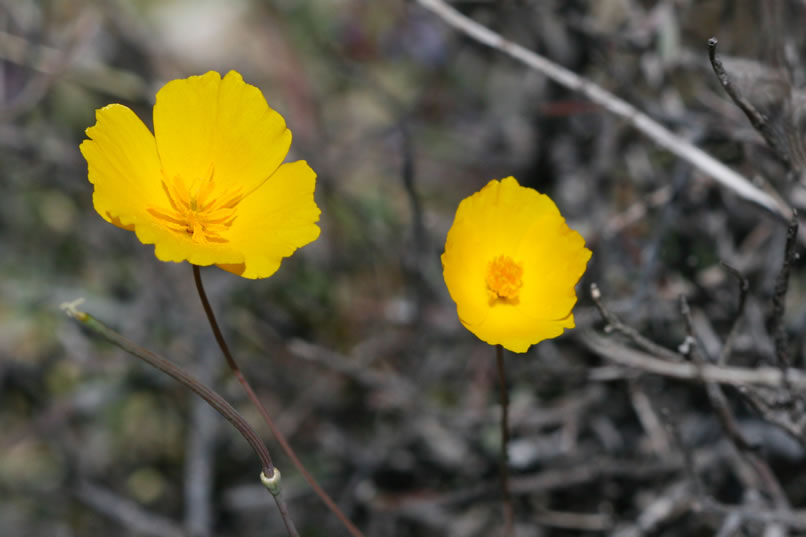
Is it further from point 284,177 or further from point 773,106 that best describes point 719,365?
point 284,177

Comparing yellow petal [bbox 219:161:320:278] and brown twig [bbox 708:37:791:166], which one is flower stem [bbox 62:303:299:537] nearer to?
yellow petal [bbox 219:161:320:278]

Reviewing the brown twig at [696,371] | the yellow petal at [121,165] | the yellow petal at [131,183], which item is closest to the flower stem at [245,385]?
the yellow petal at [131,183]

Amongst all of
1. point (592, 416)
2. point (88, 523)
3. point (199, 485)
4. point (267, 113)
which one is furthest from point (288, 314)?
point (267, 113)

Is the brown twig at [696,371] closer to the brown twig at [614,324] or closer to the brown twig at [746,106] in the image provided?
the brown twig at [614,324]

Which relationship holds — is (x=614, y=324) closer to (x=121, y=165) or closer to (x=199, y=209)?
(x=199, y=209)

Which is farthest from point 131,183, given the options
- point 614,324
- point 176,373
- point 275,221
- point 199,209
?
point 614,324

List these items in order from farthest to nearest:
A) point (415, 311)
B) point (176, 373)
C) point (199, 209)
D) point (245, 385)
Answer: point (415, 311) < point (199, 209) < point (245, 385) < point (176, 373)

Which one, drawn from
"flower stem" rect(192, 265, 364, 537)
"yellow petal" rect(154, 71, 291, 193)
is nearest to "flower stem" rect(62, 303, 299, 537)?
"flower stem" rect(192, 265, 364, 537)
